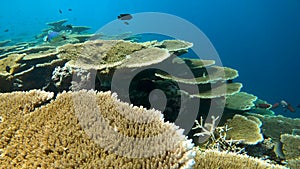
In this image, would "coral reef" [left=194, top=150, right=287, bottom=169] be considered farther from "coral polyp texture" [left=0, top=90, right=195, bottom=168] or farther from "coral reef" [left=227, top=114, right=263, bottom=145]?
"coral reef" [left=227, top=114, right=263, bottom=145]

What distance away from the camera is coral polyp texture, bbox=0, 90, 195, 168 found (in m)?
1.83

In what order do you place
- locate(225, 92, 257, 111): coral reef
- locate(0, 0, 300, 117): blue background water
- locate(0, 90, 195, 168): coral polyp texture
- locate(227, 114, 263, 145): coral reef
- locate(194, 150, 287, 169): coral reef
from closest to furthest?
locate(0, 90, 195, 168): coral polyp texture
locate(194, 150, 287, 169): coral reef
locate(227, 114, 263, 145): coral reef
locate(225, 92, 257, 111): coral reef
locate(0, 0, 300, 117): blue background water

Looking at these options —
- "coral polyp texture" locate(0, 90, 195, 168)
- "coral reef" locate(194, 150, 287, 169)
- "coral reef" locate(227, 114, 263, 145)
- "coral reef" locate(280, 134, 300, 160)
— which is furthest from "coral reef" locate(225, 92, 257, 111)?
"coral polyp texture" locate(0, 90, 195, 168)

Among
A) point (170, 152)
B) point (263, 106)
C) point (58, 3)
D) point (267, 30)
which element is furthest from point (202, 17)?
point (58, 3)

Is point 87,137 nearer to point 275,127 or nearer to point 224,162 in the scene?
point 224,162

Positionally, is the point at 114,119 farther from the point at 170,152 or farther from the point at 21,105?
the point at 21,105

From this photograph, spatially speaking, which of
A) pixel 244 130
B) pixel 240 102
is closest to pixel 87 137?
pixel 244 130

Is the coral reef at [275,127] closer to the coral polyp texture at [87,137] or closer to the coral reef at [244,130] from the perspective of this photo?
the coral reef at [244,130]

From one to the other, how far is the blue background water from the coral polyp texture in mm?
41553

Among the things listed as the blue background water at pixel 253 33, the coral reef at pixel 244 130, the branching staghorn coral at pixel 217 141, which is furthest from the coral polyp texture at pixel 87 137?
the blue background water at pixel 253 33

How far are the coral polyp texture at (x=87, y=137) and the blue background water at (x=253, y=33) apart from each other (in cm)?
4155

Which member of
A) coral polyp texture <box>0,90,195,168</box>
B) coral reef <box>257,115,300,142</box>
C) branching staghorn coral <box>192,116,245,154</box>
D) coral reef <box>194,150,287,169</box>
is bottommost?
coral reef <box>257,115,300,142</box>

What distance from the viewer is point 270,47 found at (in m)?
67.7

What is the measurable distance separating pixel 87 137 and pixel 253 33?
84.3 m
